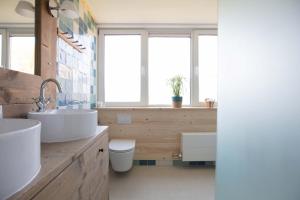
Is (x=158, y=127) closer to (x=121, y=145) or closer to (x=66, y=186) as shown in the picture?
(x=121, y=145)

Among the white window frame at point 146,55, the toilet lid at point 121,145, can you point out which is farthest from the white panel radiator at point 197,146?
the toilet lid at point 121,145

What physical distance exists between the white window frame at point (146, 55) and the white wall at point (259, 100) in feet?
6.58

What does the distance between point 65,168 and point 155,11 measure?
7.64ft

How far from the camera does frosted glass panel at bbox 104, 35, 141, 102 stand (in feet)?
10.2

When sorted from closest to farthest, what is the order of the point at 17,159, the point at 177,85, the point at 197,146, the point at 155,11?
the point at 17,159 → the point at 155,11 → the point at 197,146 → the point at 177,85

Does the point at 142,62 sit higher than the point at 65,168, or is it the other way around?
the point at 142,62

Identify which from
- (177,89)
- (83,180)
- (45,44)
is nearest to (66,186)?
(83,180)

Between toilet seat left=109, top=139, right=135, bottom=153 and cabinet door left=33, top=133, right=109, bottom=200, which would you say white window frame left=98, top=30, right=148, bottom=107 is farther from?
cabinet door left=33, top=133, right=109, bottom=200

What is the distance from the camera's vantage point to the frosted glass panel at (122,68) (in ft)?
10.2

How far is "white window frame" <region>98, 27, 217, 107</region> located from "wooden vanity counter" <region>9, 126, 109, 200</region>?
185cm

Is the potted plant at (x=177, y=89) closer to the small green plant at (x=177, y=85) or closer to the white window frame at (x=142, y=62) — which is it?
the small green plant at (x=177, y=85)

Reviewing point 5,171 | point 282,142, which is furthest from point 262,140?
point 5,171

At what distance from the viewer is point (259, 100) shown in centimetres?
78

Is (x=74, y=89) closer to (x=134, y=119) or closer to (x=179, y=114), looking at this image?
(x=134, y=119)
